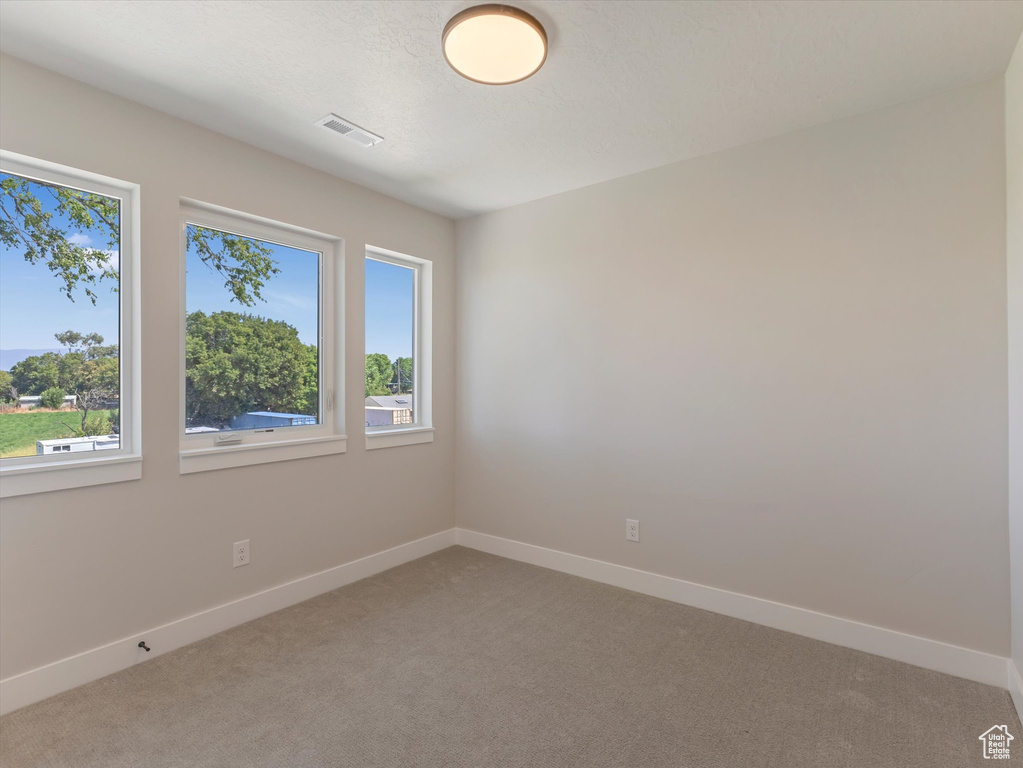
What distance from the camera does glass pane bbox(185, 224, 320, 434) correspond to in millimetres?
2729

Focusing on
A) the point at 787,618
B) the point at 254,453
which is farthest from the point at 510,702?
the point at 254,453

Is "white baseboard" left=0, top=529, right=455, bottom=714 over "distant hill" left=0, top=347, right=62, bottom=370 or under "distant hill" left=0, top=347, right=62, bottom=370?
under

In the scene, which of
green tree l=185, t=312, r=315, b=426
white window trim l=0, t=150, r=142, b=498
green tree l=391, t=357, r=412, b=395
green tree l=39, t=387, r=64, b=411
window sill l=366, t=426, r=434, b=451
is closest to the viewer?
white window trim l=0, t=150, r=142, b=498

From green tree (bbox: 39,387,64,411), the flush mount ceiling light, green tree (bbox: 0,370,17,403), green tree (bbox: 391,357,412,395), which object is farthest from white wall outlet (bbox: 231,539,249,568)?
the flush mount ceiling light

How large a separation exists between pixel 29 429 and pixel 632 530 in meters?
3.03

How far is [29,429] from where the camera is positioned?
2.18 m

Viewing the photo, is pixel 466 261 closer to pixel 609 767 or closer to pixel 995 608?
pixel 609 767

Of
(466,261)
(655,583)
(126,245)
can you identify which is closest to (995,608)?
(655,583)

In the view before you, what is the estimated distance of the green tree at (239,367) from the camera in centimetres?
271

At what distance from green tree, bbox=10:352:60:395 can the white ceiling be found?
119 cm

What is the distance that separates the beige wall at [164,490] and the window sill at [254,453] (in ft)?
0.15

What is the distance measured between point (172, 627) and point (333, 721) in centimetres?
107

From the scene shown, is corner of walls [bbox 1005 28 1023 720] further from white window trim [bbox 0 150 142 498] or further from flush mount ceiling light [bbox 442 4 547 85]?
white window trim [bbox 0 150 142 498]

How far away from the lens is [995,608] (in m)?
2.21
